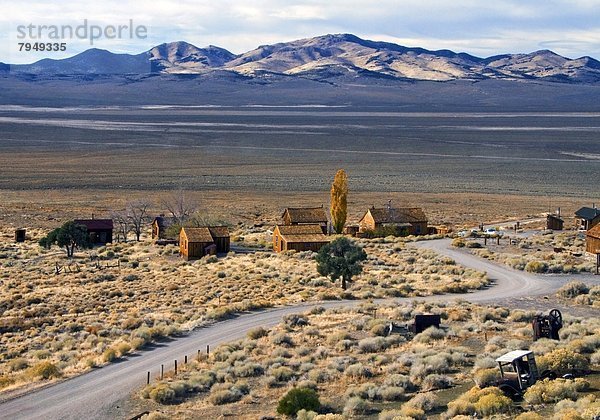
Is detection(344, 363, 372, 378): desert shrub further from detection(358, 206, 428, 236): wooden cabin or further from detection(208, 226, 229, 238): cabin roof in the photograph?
detection(358, 206, 428, 236): wooden cabin

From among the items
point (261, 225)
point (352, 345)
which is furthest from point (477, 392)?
point (261, 225)

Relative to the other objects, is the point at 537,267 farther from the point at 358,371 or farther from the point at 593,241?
the point at 358,371

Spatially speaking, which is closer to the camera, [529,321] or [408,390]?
[408,390]

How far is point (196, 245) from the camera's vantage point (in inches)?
1998

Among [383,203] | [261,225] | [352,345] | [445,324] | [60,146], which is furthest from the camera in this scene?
[60,146]

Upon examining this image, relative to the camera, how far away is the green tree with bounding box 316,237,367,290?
39.4 m

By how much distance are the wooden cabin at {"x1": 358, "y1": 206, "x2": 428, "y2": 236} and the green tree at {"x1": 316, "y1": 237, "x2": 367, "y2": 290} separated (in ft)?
60.4

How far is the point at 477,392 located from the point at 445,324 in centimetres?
1025

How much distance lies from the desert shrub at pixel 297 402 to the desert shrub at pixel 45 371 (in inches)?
321

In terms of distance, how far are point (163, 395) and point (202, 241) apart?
95.5 ft

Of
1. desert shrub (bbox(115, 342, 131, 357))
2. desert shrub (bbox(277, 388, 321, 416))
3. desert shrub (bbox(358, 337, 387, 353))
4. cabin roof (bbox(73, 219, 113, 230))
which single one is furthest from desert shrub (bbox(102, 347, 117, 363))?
cabin roof (bbox(73, 219, 113, 230))

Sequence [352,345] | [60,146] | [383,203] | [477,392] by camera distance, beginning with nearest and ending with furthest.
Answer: [477,392] < [352,345] < [383,203] < [60,146]

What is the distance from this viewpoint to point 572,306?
3334cm

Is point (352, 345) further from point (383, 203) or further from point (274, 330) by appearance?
point (383, 203)
